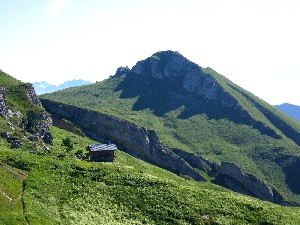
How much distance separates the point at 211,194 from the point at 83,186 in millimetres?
31219

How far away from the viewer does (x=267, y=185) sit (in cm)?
19112

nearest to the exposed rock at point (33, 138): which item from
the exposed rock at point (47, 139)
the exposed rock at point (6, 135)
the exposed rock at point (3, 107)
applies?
the exposed rock at point (6, 135)

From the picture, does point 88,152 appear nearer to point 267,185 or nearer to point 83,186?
point 83,186

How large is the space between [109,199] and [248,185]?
134 metres

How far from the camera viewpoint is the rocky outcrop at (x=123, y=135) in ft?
593

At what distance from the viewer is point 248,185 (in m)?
193

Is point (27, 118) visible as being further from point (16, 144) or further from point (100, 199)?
point (100, 199)

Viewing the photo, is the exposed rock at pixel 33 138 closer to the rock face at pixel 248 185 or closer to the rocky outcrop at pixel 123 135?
the rocky outcrop at pixel 123 135

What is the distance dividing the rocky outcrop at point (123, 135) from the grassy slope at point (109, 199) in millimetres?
88825

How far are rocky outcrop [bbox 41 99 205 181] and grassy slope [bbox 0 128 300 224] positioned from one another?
88.8 metres

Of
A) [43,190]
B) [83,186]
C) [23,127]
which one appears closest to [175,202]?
[83,186]

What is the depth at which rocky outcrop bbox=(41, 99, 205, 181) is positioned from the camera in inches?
7121

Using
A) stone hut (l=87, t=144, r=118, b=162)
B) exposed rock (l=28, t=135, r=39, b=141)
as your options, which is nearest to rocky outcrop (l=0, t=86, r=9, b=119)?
exposed rock (l=28, t=135, r=39, b=141)

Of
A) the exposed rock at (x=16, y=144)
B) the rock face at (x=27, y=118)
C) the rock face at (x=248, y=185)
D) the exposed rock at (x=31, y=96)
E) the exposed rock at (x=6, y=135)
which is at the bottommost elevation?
the rock face at (x=248, y=185)
